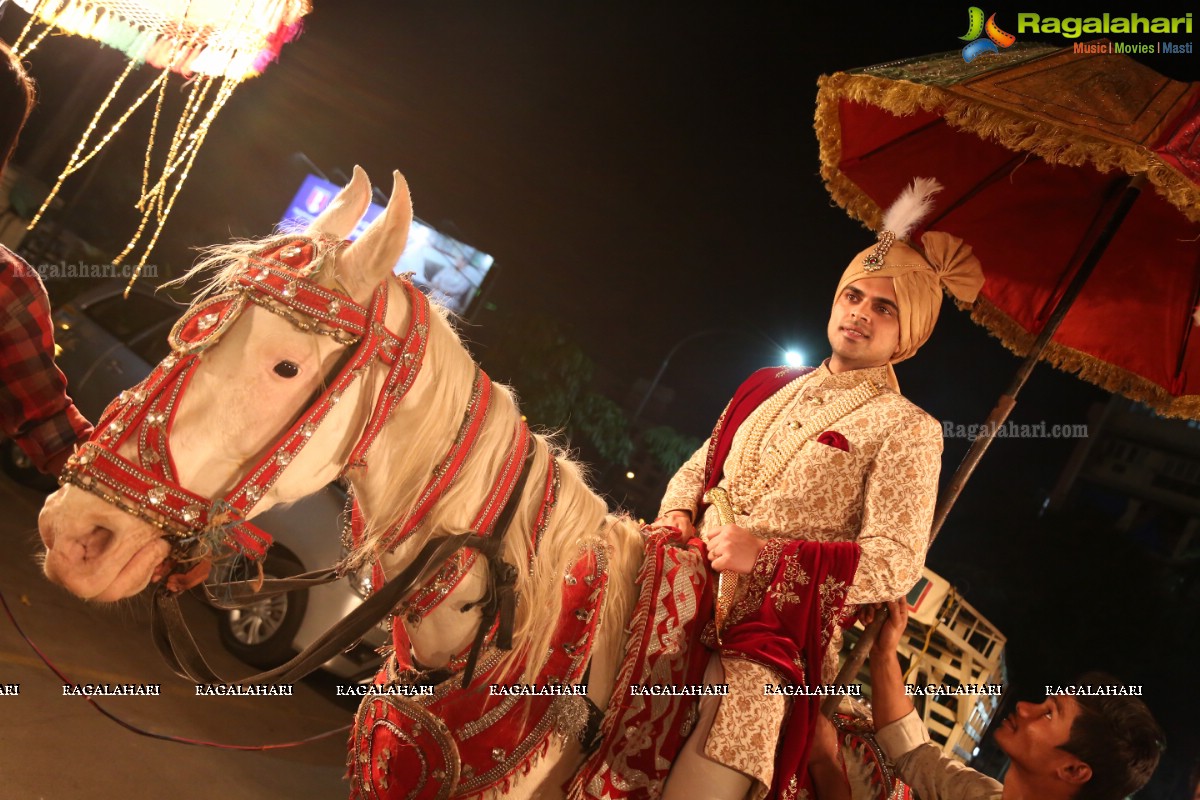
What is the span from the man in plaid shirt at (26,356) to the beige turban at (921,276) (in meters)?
2.30

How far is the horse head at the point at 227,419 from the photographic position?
1.20m

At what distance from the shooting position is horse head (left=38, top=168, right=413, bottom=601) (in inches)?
47.2

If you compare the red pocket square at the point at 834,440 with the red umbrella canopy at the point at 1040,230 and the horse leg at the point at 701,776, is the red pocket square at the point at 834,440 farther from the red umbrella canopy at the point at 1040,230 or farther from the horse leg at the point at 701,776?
the red umbrella canopy at the point at 1040,230

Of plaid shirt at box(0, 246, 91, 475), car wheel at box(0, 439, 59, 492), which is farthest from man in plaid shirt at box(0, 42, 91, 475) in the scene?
car wheel at box(0, 439, 59, 492)

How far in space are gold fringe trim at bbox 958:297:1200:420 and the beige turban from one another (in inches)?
27.7

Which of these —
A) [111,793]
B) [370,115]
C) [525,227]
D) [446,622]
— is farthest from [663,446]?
[446,622]

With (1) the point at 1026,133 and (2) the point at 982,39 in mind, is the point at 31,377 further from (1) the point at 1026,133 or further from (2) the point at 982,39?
(2) the point at 982,39

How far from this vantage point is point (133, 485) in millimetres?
1205

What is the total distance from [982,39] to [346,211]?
2241mm

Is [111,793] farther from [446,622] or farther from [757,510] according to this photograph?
[757,510]

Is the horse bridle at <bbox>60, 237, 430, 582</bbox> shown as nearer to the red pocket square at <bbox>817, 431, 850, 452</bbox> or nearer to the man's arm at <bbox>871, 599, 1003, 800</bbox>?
the red pocket square at <bbox>817, 431, 850, 452</bbox>

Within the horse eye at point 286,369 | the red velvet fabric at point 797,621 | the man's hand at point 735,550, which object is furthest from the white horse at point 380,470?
the red velvet fabric at point 797,621

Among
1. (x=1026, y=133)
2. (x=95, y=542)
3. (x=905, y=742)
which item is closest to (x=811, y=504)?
(x=905, y=742)

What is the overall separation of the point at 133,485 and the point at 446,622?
62cm
